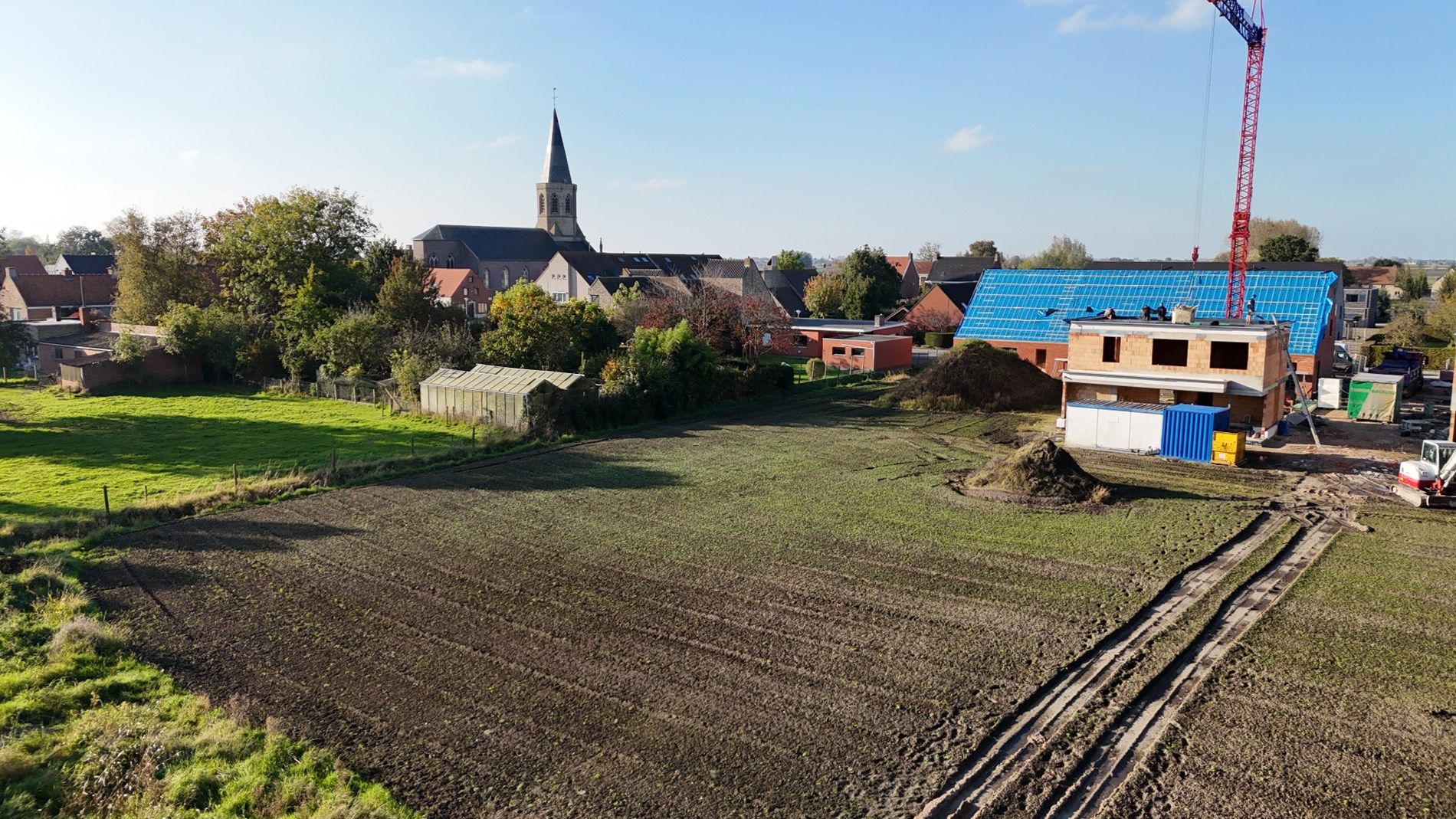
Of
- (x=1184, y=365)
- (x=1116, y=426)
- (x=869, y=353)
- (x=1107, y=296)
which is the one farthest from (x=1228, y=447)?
(x=1107, y=296)

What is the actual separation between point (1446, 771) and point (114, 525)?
27233 millimetres

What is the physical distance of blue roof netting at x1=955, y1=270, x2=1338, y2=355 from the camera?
165ft

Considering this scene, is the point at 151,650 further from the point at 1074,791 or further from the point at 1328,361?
the point at 1328,361

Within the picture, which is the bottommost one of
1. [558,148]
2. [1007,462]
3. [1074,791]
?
[1074,791]

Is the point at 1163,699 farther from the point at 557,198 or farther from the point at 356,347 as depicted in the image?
the point at 557,198

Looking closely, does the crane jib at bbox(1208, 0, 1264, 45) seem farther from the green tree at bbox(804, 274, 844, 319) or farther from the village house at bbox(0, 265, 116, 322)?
the village house at bbox(0, 265, 116, 322)

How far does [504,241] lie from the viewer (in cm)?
10762

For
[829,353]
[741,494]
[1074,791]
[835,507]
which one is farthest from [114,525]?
[829,353]

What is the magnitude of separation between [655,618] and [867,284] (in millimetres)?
61941

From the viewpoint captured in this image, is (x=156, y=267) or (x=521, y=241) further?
(x=521, y=241)

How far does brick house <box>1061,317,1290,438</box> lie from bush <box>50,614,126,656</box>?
31540 millimetres

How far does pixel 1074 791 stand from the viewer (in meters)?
11.5

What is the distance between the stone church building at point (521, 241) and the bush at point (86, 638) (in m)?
79.3

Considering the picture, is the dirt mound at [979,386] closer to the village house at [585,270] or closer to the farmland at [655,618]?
the farmland at [655,618]
